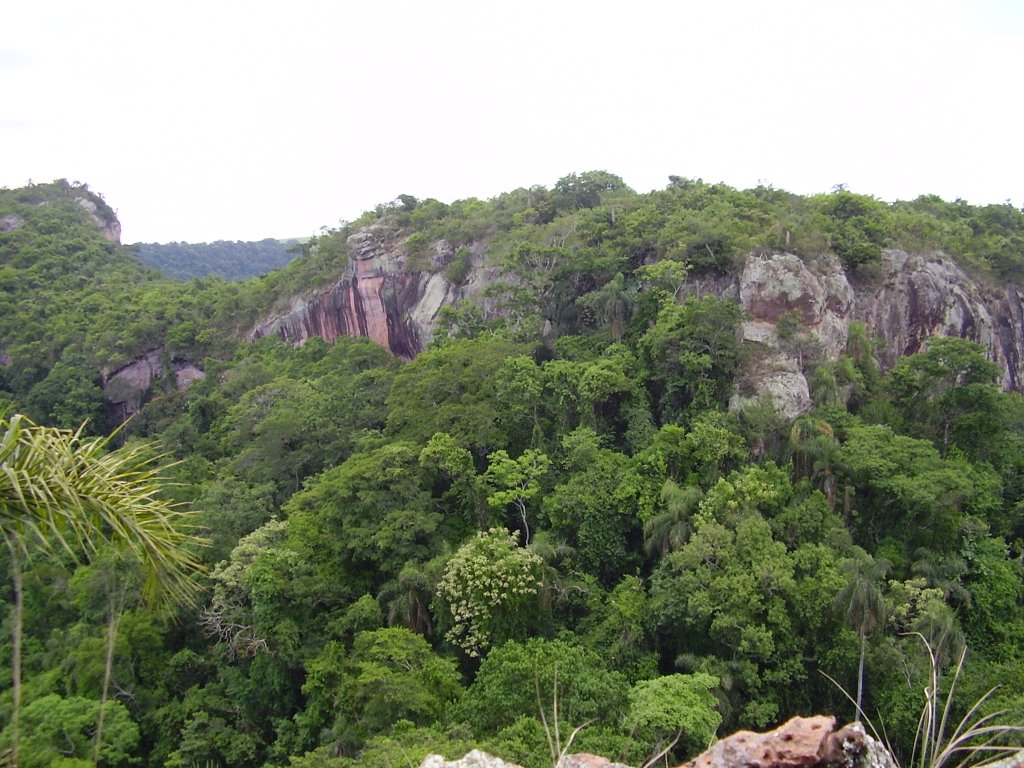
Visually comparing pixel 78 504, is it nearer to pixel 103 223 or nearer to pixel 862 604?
pixel 862 604

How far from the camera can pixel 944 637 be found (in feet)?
35.3

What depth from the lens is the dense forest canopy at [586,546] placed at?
35.6 ft

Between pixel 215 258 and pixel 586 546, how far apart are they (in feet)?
323

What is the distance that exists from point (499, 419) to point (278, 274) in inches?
909

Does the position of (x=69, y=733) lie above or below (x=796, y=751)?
below

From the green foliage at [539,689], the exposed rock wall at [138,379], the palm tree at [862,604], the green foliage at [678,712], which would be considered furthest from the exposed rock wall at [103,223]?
the palm tree at [862,604]

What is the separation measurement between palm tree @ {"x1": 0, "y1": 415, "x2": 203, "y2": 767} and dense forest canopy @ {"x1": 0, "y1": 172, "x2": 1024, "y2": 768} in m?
4.10

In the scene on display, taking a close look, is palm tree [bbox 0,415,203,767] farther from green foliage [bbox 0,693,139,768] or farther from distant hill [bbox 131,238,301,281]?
distant hill [bbox 131,238,301,281]

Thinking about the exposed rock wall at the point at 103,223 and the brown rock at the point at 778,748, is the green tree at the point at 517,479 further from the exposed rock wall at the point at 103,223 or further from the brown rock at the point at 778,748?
the exposed rock wall at the point at 103,223

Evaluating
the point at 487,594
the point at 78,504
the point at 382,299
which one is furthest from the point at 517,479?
the point at 382,299

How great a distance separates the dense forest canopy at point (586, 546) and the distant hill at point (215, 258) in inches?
2857

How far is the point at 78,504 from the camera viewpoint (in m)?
2.75

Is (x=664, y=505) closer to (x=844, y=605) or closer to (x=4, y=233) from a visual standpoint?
(x=844, y=605)

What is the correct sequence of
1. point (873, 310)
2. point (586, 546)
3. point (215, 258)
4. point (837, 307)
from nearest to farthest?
1. point (586, 546)
2. point (837, 307)
3. point (873, 310)
4. point (215, 258)
